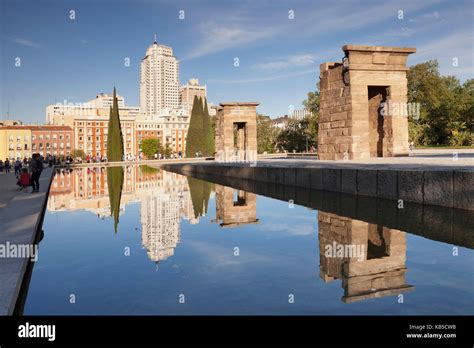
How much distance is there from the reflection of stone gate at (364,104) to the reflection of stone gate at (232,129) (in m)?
14.3

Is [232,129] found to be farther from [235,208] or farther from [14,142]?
[14,142]

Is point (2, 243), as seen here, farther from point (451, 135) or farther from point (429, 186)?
point (451, 135)

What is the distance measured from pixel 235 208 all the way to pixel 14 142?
121 m

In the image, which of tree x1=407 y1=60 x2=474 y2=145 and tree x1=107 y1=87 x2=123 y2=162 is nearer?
tree x1=407 y1=60 x2=474 y2=145

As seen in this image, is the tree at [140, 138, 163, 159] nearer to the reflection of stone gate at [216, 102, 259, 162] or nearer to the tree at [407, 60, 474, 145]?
the tree at [407, 60, 474, 145]

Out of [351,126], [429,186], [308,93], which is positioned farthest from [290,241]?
[308,93]

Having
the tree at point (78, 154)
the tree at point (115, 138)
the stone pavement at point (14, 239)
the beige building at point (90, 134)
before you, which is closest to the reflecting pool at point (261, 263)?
the stone pavement at point (14, 239)

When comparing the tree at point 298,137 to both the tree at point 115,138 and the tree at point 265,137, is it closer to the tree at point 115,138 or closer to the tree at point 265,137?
the tree at point 265,137

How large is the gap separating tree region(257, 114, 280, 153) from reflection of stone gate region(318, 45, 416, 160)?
47.8m

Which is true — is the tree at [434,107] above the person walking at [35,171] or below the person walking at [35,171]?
above

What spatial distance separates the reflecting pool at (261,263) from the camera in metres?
4.11

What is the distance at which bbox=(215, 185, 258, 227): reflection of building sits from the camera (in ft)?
31.7

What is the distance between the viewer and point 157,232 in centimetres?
803

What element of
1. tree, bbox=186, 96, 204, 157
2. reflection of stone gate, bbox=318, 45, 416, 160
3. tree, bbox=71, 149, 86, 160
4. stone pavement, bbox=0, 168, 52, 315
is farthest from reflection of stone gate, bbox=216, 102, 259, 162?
tree, bbox=71, 149, 86, 160
